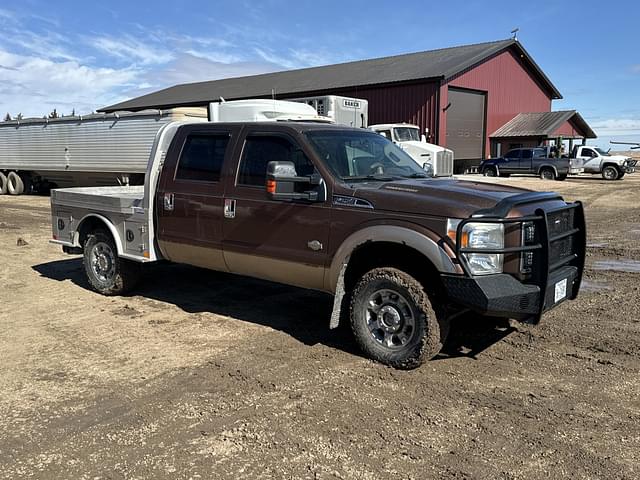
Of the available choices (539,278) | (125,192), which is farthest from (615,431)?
(125,192)

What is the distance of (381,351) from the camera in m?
4.97

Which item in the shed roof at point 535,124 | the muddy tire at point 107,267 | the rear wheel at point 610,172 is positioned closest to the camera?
the muddy tire at point 107,267

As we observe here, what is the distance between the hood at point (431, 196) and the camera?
4.58m

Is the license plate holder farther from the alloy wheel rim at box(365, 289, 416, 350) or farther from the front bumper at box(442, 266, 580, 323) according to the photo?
the alloy wheel rim at box(365, 289, 416, 350)

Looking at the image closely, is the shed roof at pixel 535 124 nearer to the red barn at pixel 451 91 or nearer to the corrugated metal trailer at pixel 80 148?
the red barn at pixel 451 91

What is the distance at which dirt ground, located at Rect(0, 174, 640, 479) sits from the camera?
11.4 feet

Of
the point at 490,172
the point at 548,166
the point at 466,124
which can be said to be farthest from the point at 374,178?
the point at 466,124

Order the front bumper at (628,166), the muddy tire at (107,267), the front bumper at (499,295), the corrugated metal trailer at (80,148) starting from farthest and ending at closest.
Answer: the front bumper at (628,166)
the corrugated metal trailer at (80,148)
the muddy tire at (107,267)
the front bumper at (499,295)

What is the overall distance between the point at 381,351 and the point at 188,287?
377cm

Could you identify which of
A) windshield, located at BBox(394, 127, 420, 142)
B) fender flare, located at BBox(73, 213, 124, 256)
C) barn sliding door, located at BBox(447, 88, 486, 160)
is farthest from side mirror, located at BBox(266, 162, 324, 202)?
barn sliding door, located at BBox(447, 88, 486, 160)

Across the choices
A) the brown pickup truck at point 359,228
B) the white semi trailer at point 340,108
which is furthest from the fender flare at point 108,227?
the white semi trailer at point 340,108

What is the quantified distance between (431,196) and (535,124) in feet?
128

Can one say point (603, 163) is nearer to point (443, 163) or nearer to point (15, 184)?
point (443, 163)

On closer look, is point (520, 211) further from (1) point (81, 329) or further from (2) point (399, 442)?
(1) point (81, 329)
